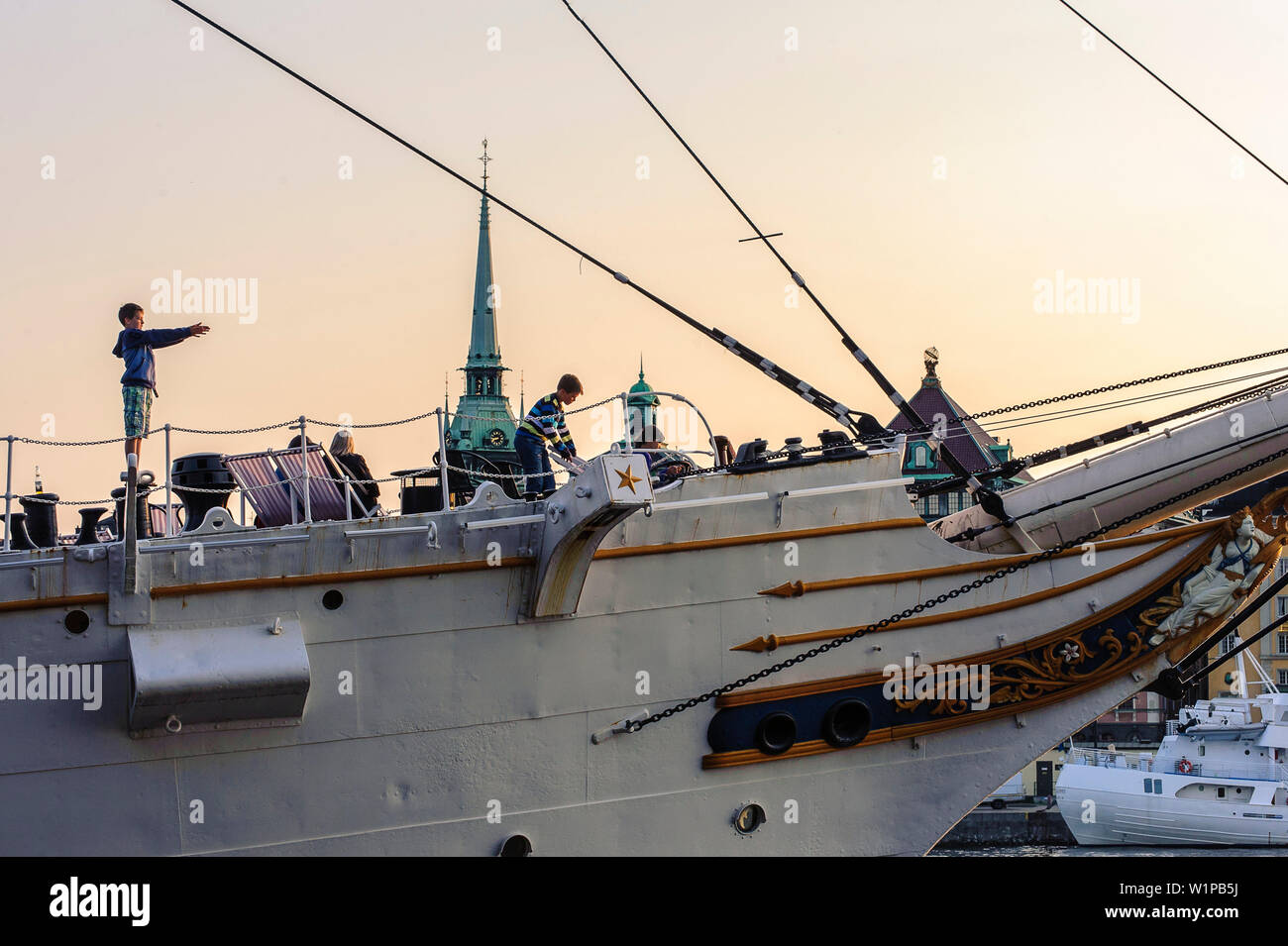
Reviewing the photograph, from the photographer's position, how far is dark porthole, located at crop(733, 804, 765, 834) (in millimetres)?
13367

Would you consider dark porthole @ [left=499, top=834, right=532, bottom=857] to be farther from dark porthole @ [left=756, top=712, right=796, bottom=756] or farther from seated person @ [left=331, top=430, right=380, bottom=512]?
seated person @ [left=331, top=430, right=380, bottom=512]

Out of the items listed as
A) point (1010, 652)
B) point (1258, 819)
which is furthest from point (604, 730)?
point (1258, 819)

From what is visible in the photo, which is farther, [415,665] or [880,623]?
[880,623]

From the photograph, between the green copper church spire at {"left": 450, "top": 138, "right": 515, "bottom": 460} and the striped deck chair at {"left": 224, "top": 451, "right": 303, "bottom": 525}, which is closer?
the striped deck chair at {"left": 224, "top": 451, "right": 303, "bottom": 525}

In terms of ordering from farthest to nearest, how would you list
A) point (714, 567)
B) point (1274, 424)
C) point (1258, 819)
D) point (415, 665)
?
point (1258, 819)
point (1274, 424)
point (714, 567)
point (415, 665)

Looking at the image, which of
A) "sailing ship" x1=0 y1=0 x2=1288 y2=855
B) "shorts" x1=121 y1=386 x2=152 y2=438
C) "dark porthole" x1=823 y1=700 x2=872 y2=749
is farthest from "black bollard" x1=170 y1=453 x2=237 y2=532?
"dark porthole" x1=823 y1=700 x2=872 y2=749

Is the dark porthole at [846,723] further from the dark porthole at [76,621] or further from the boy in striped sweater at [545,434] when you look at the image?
the dark porthole at [76,621]

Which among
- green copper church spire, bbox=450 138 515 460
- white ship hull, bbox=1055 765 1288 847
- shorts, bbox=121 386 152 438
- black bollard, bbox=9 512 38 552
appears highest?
green copper church spire, bbox=450 138 515 460

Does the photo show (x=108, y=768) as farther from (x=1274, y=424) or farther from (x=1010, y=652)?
(x=1274, y=424)

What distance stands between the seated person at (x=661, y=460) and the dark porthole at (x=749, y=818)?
2.82m

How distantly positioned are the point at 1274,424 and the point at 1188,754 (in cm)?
4880

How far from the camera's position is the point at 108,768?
11.7 metres

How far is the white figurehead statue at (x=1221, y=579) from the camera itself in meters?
14.3

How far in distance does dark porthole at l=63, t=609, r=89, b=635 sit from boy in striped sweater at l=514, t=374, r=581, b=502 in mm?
3805
